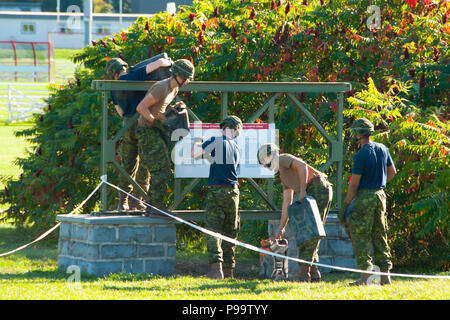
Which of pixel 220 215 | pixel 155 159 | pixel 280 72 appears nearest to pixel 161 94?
pixel 155 159

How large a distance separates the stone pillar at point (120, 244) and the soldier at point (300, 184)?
1413 millimetres

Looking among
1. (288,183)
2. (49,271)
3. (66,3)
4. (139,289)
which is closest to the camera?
(139,289)

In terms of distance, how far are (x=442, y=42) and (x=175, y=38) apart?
406 centimetres

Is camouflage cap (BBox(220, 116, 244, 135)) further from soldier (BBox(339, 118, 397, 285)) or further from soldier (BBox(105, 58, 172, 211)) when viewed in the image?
soldier (BBox(339, 118, 397, 285))

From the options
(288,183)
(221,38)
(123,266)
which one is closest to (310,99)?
(221,38)

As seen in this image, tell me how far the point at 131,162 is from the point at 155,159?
0.66 meters

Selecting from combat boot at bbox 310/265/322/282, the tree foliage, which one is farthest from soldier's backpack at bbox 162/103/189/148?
the tree foliage

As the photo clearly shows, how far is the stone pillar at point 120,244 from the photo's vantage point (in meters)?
9.07

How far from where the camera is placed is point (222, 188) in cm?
897

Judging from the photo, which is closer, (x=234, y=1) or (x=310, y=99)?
(x=310, y=99)

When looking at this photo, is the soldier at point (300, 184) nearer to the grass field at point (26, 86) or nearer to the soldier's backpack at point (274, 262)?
the soldier's backpack at point (274, 262)

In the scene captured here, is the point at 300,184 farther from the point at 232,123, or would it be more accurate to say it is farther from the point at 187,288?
the point at 187,288

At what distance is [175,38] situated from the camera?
1268cm

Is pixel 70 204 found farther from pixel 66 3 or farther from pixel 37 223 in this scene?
pixel 66 3
